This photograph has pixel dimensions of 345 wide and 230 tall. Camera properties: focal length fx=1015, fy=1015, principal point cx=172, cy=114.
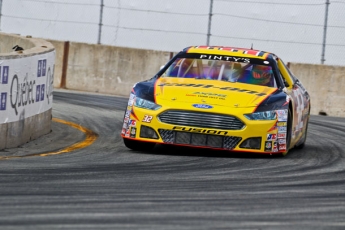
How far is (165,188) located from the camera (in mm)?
8695

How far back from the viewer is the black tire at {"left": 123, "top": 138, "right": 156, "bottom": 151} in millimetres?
11984

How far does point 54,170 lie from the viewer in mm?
9750

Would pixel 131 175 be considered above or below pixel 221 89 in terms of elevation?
below

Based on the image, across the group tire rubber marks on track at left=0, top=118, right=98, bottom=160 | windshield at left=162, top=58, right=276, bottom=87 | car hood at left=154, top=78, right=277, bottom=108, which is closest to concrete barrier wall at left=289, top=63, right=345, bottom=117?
tire rubber marks on track at left=0, top=118, right=98, bottom=160

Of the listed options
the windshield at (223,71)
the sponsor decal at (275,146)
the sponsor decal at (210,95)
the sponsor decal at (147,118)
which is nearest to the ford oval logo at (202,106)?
the sponsor decal at (210,95)

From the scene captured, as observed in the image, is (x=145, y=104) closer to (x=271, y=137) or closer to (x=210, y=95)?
(x=210, y=95)

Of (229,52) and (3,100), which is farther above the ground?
(229,52)

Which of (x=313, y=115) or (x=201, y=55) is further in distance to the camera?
(x=313, y=115)

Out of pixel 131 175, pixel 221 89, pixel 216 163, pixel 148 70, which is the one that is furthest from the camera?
pixel 148 70

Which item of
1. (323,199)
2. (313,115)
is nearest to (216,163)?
(323,199)

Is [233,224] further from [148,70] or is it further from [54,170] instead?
[148,70]

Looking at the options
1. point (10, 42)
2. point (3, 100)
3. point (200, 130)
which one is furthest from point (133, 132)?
point (10, 42)

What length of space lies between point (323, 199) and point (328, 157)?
12.6ft

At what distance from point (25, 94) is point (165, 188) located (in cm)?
469
